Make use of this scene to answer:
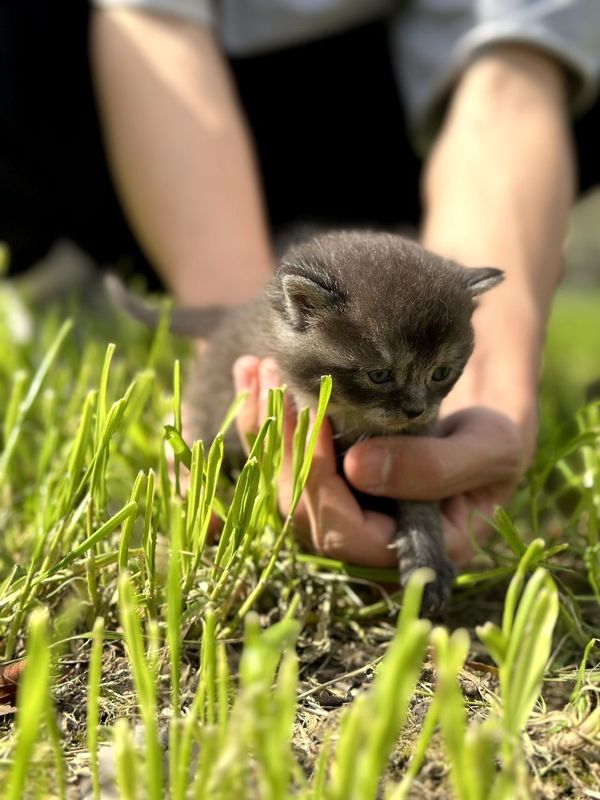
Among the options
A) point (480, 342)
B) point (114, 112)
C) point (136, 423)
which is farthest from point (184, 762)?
point (114, 112)

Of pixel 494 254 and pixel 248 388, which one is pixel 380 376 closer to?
pixel 248 388

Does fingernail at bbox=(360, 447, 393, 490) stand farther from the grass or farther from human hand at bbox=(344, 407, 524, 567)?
the grass

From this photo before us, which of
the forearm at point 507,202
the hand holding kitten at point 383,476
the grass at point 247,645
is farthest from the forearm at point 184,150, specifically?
the hand holding kitten at point 383,476

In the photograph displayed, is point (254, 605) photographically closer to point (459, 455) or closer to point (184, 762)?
point (459, 455)

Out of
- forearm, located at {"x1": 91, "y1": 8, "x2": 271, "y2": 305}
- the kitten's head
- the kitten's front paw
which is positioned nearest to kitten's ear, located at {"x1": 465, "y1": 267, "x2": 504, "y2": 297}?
the kitten's head

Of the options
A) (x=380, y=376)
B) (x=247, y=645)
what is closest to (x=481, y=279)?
(x=380, y=376)

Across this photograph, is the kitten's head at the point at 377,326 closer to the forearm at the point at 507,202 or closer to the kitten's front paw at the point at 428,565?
the kitten's front paw at the point at 428,565
